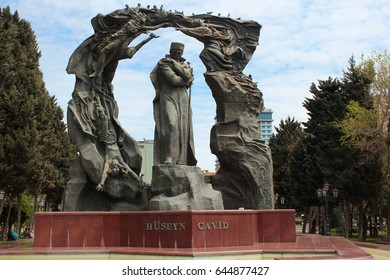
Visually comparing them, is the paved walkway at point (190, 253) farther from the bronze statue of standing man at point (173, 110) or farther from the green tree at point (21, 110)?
the green tree at point (21, 110)

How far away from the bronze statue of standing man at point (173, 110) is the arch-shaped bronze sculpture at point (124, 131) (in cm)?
117

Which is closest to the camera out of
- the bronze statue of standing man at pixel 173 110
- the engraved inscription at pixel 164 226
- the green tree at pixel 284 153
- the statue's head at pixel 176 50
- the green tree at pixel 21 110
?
the engraved inscription at pixel 164 226

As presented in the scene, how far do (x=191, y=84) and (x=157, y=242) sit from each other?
178 inches

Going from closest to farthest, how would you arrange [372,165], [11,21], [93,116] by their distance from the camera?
[93,116] → [11,21] → [372,165]

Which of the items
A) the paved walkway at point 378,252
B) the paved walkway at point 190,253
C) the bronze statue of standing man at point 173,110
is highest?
the bronze statue of standing man at point 173,110

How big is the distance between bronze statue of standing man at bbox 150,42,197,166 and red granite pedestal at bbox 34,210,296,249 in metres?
1.99

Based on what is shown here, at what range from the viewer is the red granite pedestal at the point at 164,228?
34.5ft

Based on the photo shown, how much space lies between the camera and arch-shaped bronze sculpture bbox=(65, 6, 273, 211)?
1327cm

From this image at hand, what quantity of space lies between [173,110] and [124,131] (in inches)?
80.4

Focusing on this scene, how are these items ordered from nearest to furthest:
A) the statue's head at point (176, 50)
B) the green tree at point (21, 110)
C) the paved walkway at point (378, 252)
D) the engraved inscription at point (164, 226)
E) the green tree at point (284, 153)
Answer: the engraved inscription at point (164, 226)
the statue's head at point (176, 50)
the paved walkway at point (378, 252)
the green tree at point (21, 110)
the green tree at point (284, 153)

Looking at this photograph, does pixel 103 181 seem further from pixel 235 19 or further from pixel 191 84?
pixel 235 19

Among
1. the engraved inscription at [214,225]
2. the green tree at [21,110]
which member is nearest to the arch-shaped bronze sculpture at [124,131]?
the engraved inscription at [214,225]

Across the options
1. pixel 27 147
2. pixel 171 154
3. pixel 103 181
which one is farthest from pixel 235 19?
pixel 27 147

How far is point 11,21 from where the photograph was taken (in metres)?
26.1
